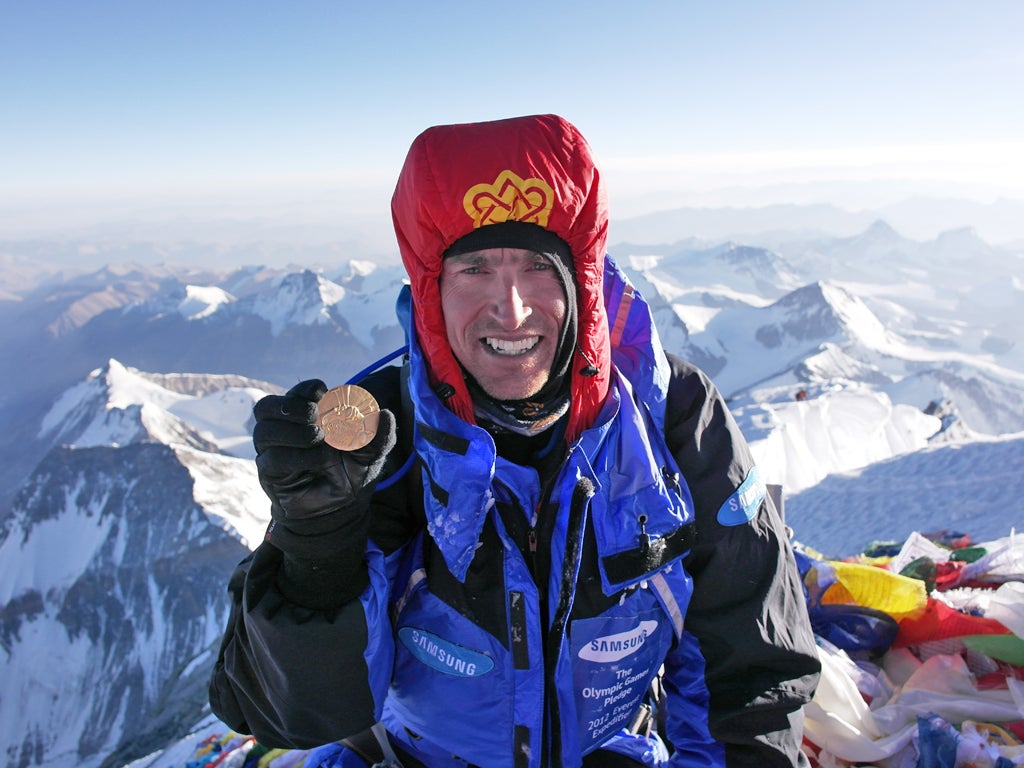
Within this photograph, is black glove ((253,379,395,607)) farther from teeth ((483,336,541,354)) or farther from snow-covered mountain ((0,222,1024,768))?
snow-covered mountain ((0,222,1024,768))

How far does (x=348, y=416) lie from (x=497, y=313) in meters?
0.86

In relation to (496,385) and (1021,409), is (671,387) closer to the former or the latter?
(496,385)

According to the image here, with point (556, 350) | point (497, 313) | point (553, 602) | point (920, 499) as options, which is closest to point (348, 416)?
point (497, 313)

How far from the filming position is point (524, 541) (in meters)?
2.97

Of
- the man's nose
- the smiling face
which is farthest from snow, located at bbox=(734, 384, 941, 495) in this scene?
the man's nose

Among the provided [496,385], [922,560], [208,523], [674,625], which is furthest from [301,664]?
[208,523]

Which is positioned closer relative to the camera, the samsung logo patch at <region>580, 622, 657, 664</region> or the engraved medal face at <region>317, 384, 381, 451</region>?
the engraved medal face at <region>317, 384, 381, 451</region>

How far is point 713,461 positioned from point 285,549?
2.07 meters

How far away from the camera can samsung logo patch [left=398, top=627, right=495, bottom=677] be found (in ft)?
9.75

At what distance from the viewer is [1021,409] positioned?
12138cm

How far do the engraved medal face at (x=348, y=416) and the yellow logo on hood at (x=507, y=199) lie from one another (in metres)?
1.02

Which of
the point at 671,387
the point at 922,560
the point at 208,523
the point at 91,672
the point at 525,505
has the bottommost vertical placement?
the point at 91,672

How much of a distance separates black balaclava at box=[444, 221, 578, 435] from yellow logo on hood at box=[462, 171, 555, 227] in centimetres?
6

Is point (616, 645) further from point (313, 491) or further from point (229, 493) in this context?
point (229, 493)
